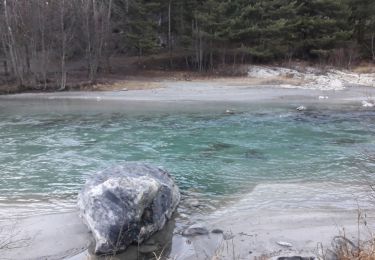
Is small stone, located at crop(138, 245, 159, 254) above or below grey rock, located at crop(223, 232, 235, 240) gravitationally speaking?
below

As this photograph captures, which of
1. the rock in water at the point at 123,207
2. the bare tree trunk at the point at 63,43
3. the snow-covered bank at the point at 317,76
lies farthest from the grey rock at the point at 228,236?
the bare tree trunk at the point at 63,43

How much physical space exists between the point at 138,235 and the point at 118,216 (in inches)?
17.2

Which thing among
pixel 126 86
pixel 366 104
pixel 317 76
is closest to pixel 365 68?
pixel 317 76

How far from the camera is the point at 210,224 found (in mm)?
7840

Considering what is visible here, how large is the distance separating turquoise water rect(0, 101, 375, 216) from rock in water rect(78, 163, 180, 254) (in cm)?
158

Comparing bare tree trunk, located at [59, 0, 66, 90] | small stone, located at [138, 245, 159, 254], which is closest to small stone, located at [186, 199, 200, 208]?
small stone, located at [138, 245, 159, 254]

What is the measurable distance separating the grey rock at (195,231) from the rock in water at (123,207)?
43cm

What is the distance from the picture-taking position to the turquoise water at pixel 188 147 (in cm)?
1038

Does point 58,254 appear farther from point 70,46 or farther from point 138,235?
point 70,46


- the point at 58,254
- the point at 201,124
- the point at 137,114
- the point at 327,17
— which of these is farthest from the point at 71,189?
the point at 327,17

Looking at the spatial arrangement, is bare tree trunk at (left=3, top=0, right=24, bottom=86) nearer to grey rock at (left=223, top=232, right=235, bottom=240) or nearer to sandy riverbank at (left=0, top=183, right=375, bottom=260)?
sandy riverbank at (left=0, top=183, right=375, bottom=260)

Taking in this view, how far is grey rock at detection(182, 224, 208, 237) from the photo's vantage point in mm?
7375

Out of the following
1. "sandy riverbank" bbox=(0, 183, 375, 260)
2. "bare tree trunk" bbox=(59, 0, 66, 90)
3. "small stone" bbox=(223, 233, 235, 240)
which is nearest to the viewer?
"sandy riverbank" bbox=(0, 183, 375, 260)

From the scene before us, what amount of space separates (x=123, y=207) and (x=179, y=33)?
104ft
